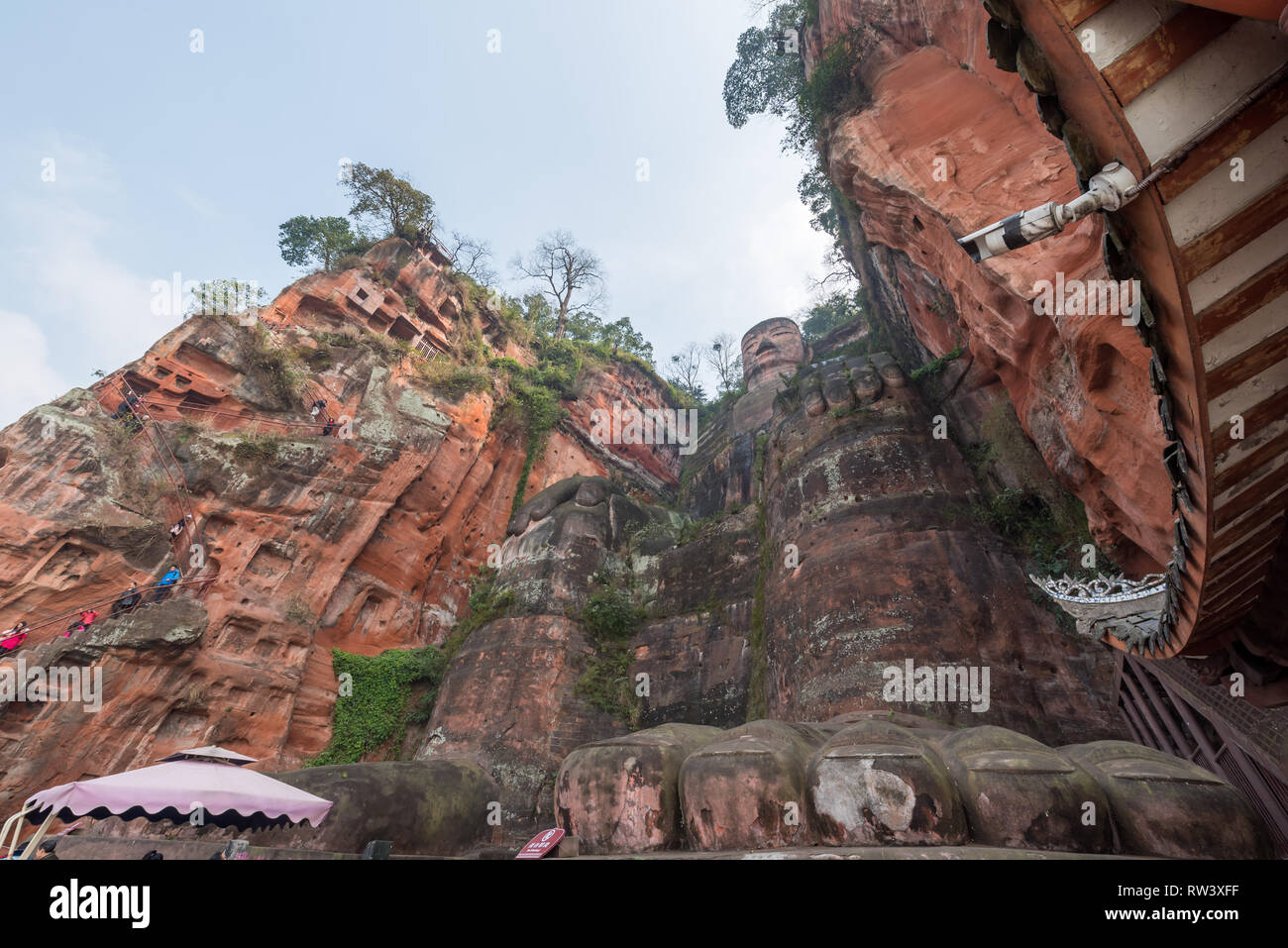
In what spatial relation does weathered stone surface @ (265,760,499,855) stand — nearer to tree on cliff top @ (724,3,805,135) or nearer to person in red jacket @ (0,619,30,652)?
person in red jacket @ (0,619,30,652)

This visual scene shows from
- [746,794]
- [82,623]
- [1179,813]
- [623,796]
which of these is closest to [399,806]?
[623,796]

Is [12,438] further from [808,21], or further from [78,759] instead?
[808,21]

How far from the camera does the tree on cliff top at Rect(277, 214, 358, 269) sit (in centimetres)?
2578

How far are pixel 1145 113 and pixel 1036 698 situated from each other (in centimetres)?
1122

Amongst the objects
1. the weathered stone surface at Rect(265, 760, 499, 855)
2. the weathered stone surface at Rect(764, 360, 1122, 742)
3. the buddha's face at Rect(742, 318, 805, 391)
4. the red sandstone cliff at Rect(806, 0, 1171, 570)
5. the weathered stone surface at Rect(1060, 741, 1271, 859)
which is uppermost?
the buddha's face at Rect(742, 318, 805, 391)

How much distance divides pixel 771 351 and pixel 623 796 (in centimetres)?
2908

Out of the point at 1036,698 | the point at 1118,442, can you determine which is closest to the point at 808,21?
the point at 1118,442

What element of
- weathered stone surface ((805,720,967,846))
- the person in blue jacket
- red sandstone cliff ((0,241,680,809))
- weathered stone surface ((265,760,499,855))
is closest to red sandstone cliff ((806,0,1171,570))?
weathered stone surface ((805,720,967,846))

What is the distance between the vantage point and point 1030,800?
17.7 feet

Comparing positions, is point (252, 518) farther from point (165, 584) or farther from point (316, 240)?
point (316, 240)

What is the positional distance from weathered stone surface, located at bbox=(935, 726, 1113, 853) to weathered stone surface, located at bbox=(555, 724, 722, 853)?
3.00 metres

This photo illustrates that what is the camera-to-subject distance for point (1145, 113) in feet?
8.07

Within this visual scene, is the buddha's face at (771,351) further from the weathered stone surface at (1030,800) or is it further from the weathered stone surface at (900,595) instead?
the weathered stone surface at (1030,800)

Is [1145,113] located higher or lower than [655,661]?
higher
